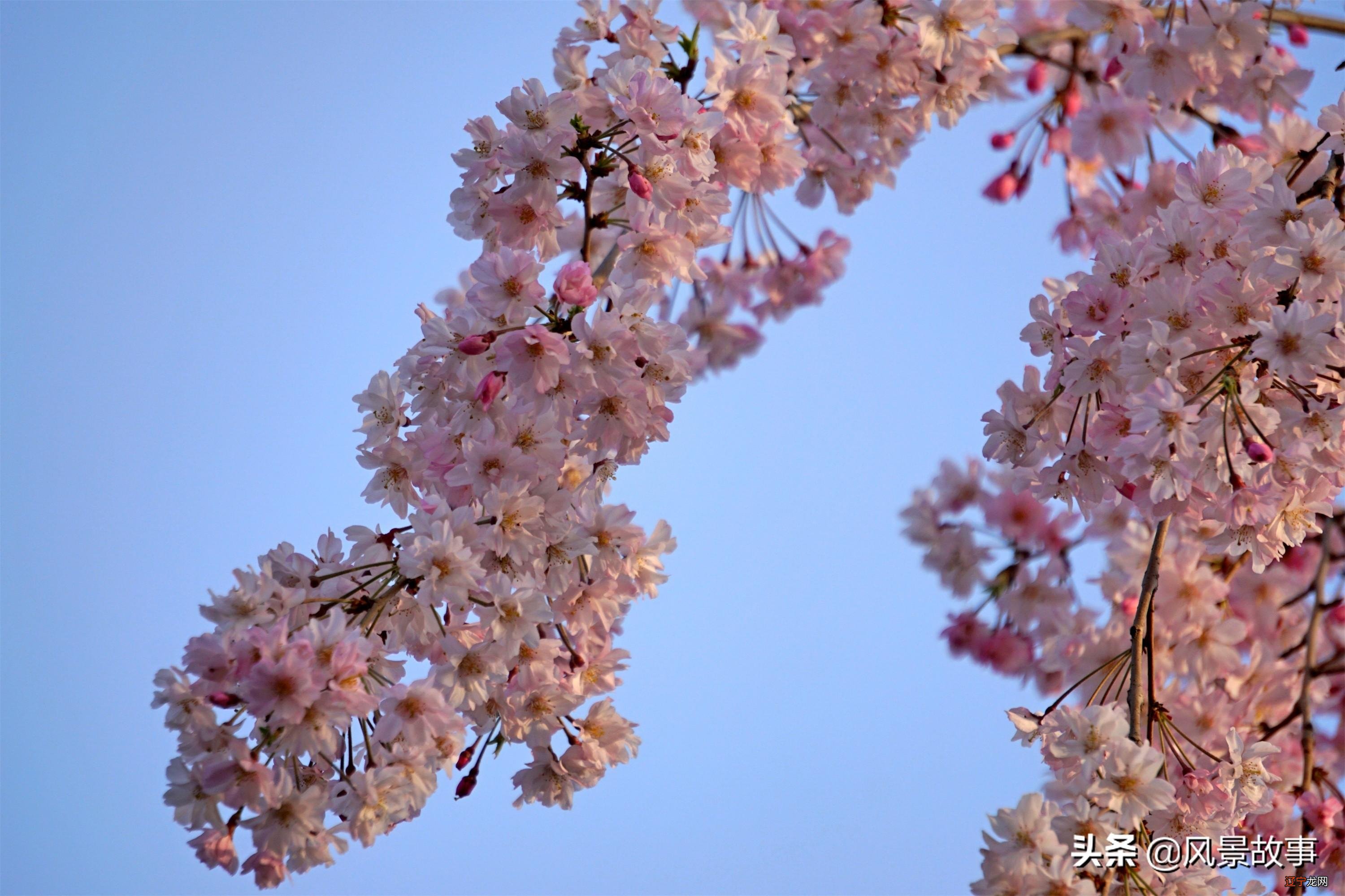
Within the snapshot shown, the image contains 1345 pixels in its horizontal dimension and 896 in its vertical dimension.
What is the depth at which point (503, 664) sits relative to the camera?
2.21m

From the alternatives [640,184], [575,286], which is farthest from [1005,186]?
[575,286]

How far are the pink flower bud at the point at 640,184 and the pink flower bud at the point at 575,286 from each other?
0.26 m

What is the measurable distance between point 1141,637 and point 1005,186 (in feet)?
→ 8.29

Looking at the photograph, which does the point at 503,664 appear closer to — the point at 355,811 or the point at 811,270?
the point at 355,811

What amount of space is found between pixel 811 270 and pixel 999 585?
1.62 meters

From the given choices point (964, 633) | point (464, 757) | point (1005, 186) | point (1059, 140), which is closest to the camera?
point (464, 757)

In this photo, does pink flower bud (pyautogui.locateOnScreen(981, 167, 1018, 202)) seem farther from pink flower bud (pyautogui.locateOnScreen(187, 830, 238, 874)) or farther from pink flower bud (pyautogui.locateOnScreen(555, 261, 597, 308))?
pink flower bud (pyautogui.locateOnScreen(187, 830, 238, 874))

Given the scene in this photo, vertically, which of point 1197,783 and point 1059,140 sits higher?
point 1059,140

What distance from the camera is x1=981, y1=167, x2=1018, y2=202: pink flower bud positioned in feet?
13.9

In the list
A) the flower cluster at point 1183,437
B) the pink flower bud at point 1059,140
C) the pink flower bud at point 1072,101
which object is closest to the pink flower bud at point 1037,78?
the pink flower bud at point 1072,101

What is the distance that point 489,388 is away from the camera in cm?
216

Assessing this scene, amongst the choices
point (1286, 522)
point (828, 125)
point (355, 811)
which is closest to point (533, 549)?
point (355, 811)

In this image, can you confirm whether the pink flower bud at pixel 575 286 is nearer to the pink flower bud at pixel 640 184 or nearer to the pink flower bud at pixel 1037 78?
the pink flower bud at pixel 640 184

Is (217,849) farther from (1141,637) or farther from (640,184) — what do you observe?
(1141,637)
